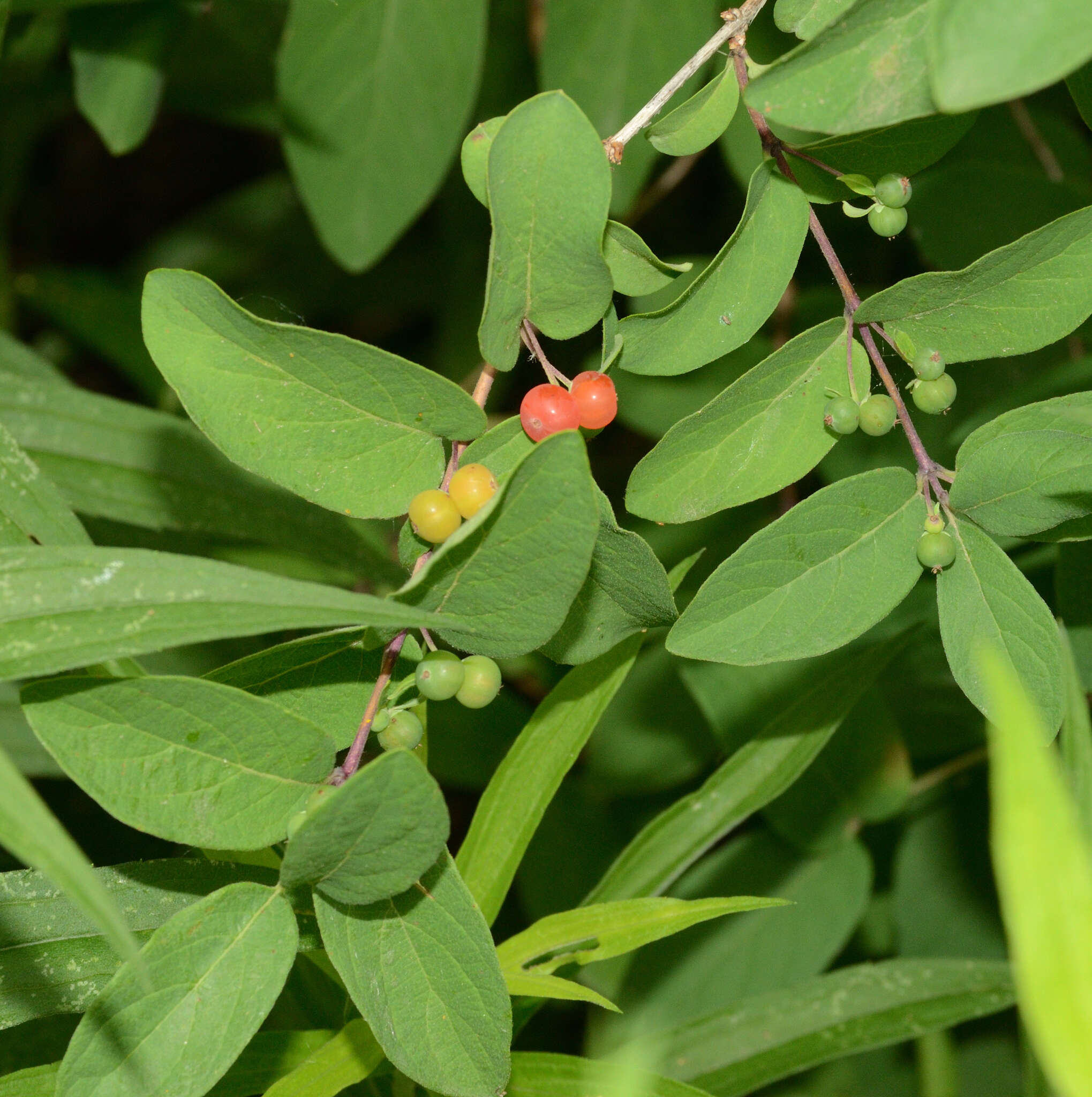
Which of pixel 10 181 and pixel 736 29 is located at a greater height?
pixel 10 181

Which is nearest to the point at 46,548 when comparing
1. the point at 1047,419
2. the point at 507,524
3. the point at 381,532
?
the point at 507,524

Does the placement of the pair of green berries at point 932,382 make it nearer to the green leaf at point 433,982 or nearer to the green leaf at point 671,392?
the green leaf at point 433,982

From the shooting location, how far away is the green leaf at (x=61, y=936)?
2.97 feet

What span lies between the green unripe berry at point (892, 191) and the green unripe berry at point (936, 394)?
14 cm

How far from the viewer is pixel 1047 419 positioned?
879mm

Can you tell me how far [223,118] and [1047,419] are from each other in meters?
1.89

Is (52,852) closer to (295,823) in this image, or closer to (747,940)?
(295,823)

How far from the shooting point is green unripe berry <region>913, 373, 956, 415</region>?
3.02ft

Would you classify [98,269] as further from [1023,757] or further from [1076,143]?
[1023,757]

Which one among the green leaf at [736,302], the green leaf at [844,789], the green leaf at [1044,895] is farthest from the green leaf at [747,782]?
the green leaf at [1044,895]

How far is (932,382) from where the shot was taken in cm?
92

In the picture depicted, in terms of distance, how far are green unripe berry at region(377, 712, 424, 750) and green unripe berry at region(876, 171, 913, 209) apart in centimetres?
55

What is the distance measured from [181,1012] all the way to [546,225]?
599 mm

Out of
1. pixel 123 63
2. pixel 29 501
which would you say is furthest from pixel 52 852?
pixel 123 63
